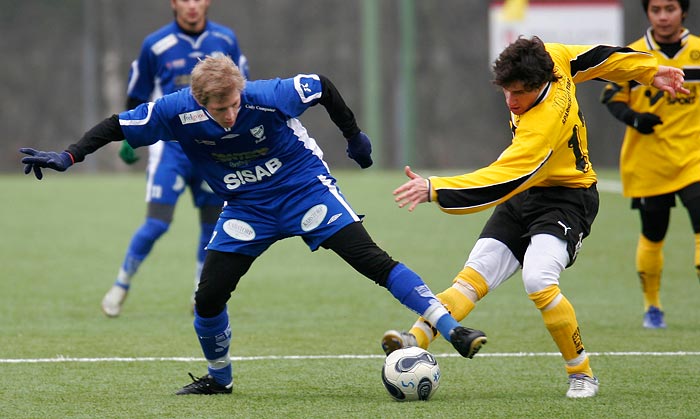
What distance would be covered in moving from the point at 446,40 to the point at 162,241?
9.93m

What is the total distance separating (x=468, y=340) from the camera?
15.6 feet

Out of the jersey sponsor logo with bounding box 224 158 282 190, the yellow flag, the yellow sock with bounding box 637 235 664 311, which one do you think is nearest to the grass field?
the yellow sock with bounding box 637 235 664 311

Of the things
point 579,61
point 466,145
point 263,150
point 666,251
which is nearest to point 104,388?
point 263,150

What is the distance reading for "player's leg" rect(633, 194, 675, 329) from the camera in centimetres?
722

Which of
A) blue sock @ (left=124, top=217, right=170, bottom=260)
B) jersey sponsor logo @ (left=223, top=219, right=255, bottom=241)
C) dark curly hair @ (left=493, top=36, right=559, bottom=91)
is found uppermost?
dark curly hair @ (left=493, top=36, right=559, bottom=91)

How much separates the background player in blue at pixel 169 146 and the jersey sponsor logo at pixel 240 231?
2.72 m

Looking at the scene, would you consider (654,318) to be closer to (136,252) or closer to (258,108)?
(258,108)

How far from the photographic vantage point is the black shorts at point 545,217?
5.22 m

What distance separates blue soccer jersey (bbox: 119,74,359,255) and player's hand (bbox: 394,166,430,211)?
0.58 metres

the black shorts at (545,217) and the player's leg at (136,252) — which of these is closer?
the black shorts at (545,217)

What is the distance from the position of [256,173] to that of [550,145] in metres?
1.36

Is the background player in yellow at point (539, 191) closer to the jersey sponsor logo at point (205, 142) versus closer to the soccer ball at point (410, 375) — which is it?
the soccer ball at point (410, 375)

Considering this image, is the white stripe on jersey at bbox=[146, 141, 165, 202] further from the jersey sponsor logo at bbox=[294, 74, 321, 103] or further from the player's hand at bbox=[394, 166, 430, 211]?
the player's hand at bbox=[394, 166, 430, 211]

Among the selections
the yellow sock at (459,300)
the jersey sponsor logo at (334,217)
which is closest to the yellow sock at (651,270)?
the yellow sock at (459,300)
